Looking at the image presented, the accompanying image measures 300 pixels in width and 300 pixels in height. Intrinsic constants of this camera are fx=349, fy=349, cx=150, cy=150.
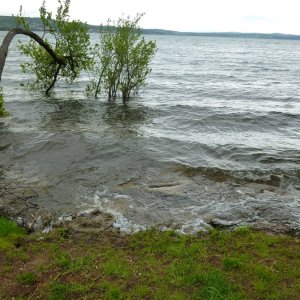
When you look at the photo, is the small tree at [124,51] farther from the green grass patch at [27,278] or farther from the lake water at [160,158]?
the green grass patch at [27,278]

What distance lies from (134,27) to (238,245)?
22827 mm

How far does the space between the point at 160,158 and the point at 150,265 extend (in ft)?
32.4

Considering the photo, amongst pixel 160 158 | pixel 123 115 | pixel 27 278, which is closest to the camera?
pixel 27 278

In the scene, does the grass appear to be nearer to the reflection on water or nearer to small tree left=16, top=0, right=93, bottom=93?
the reflection on water

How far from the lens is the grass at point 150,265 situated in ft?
26.2

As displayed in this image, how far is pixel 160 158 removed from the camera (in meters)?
18.5

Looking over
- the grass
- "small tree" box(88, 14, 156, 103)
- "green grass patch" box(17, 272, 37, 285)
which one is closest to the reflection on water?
"small tree" box(88, 14, 156, 103)

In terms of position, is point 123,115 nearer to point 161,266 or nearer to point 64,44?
point 64,44

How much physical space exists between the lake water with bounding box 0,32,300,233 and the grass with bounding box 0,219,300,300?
4.46 ft

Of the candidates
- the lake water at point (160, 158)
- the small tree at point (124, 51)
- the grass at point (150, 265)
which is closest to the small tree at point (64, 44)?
the small tree at point (124, 51)

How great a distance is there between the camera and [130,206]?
1309 cm

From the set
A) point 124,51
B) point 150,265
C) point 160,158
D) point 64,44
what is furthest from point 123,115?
point 150,265

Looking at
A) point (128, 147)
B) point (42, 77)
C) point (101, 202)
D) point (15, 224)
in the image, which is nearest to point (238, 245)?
point (101, 202)

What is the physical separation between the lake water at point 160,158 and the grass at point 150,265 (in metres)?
1.36
